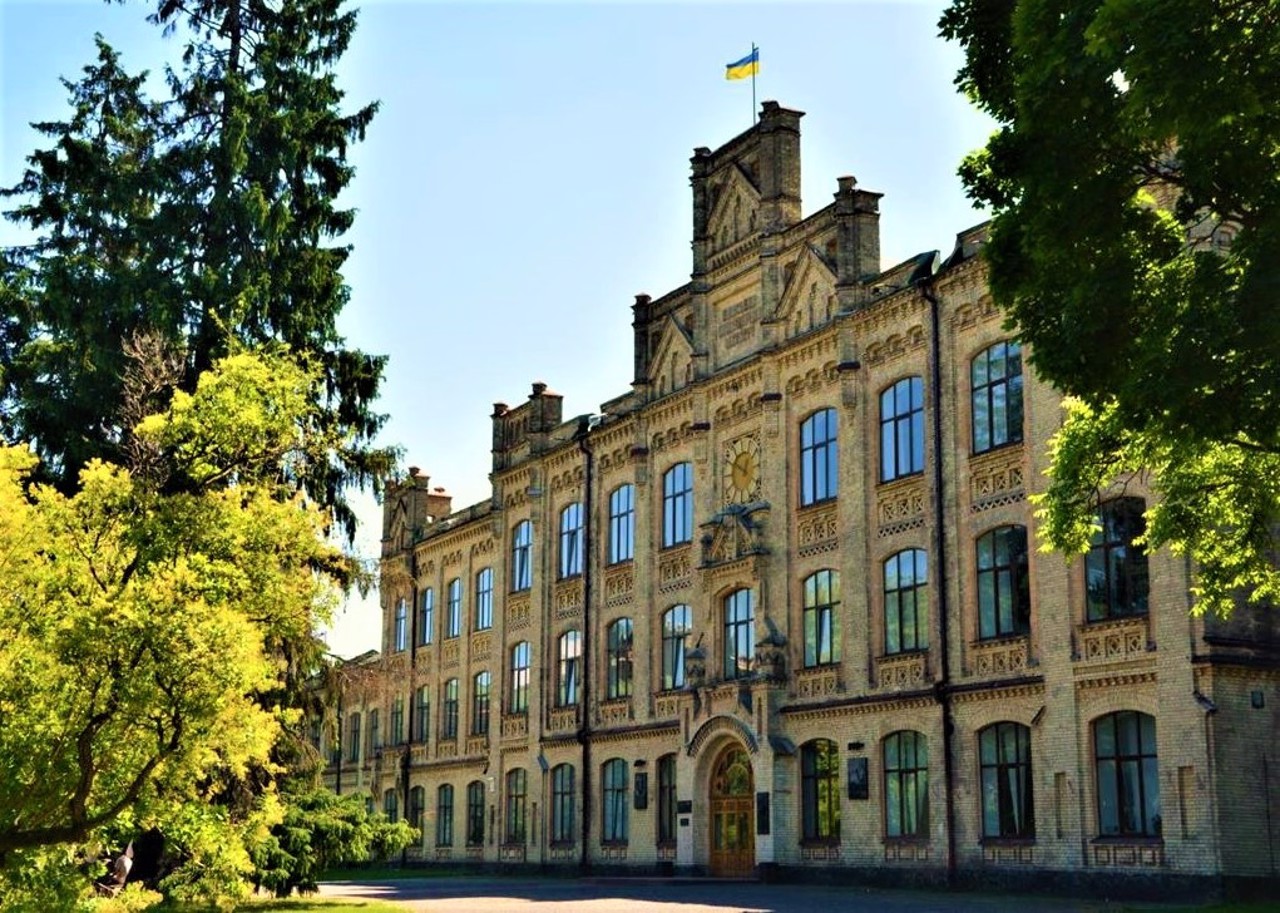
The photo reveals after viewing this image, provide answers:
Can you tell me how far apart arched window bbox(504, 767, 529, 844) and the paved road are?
719 cm

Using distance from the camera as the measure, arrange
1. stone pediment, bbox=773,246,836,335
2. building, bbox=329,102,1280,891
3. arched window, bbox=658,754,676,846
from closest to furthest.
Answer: building, bbox=329,102,1280,891
stone pediment, bbox=773,246,836,335
arched window, bbox=658,754,676,846

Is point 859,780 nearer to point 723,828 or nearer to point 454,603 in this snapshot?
point 723,828

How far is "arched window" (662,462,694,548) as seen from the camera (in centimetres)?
4112

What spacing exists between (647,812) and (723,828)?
12.8 ft

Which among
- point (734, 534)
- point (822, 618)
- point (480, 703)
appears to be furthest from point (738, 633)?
point (480, 703)

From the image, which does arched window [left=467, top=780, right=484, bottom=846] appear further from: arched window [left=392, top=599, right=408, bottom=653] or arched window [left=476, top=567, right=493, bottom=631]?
arched window [left=392, top=599, right=408, bottom=653]

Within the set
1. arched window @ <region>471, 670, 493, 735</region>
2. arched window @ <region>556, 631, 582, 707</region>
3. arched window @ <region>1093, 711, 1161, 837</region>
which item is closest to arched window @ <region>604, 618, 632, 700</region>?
arched window @ <region>556, 631, 582, 707</region>

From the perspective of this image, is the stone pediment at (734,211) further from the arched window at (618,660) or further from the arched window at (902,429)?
the arched window at (618,660)

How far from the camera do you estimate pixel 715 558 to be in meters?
38.7

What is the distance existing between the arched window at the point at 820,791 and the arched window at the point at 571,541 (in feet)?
43.9

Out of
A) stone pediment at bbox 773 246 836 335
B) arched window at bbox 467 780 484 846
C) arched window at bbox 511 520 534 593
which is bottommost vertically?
arched window at bbox 467 780 484 846

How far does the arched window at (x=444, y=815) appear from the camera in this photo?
2099 inches

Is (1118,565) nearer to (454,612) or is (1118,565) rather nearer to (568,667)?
(568,667)

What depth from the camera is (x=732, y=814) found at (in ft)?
123
